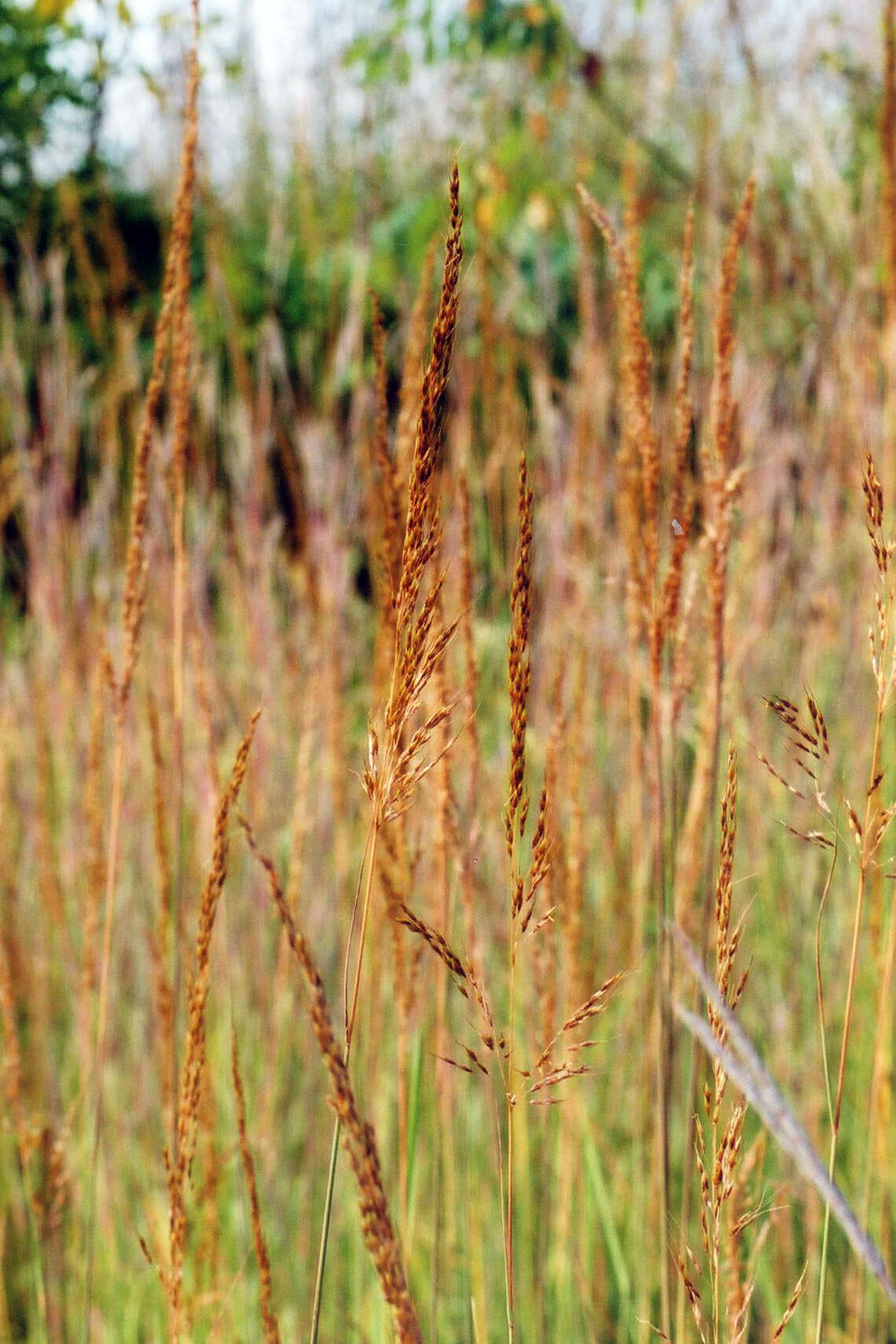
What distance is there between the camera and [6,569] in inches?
163

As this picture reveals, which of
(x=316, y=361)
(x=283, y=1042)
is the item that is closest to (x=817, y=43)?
(x=316, y=361)

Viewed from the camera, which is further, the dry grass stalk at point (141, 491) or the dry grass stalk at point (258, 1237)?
the dry grass stalk at point (141, 491)

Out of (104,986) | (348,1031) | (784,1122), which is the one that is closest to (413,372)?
(104,986)

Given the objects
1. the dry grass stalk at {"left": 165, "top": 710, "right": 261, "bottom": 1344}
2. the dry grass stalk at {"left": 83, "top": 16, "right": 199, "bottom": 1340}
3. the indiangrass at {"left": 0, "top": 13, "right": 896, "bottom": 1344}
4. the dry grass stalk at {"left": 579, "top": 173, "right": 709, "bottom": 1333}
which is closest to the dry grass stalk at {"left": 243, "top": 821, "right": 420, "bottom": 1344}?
the indiangrass at {"left": 0, "top": 13, "right": 896, "bottom": 1344}

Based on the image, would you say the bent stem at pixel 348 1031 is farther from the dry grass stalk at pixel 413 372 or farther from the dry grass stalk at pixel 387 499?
the dry grass stalk at pixel 413 372

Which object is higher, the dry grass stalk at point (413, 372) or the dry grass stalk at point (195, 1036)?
the dry grass stalk at point (413, 372)

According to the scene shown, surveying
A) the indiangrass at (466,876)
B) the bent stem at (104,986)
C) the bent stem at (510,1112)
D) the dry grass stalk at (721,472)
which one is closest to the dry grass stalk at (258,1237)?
the indiangrass at (466,876)

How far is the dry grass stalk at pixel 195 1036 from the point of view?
0.58 meters

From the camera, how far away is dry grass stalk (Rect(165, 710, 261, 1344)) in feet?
1.90

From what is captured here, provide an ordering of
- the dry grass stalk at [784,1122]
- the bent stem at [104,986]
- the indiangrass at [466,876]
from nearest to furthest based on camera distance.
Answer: the dry grass stalk at [784,1122] → the indiangrass at [466,876] → the bent stem at [104,986]

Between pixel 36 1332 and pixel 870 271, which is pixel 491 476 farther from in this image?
pixel 36 1332

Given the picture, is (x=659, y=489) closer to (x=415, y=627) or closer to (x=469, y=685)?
(x=469, y=685)

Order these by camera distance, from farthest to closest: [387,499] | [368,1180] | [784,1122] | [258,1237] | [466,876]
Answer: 1. [466,876]
2. [387,499]
3. [258,1237]
4. [368,1180]
5. [784,1122]

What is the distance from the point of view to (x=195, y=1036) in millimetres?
583
